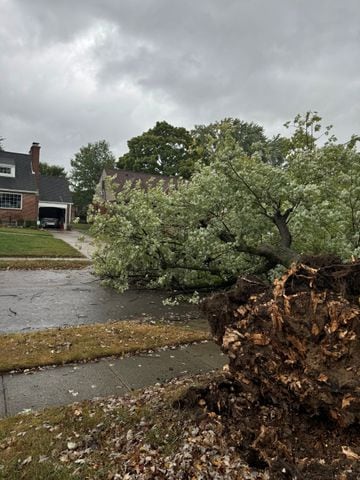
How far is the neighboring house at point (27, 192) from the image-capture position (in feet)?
85.0

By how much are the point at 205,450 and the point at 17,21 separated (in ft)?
27.2

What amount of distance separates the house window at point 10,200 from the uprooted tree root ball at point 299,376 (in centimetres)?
2750

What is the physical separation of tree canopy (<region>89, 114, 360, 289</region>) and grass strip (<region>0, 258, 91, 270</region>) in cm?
544

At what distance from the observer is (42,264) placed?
10742 millimetres

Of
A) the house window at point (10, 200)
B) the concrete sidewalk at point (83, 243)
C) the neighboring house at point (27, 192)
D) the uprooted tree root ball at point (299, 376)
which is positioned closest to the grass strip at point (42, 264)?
the concrete sidewalk at point (83, 243)

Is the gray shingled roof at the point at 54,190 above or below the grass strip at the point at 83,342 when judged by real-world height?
above

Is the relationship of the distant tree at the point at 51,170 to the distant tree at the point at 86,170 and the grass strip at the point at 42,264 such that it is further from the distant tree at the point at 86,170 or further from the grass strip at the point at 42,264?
the grass strip at the point at 42,264

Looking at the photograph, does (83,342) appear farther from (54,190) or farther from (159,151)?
(159,151)

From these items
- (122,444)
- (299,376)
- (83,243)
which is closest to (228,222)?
(299,376)

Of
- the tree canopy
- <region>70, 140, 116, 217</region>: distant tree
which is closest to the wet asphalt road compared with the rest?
the tree canopy

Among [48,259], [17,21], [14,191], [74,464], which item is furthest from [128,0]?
[14,191]

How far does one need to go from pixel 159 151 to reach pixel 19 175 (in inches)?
564

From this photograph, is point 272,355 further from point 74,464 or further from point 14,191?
point 14,191

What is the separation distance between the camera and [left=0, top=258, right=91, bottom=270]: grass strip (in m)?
10.2
